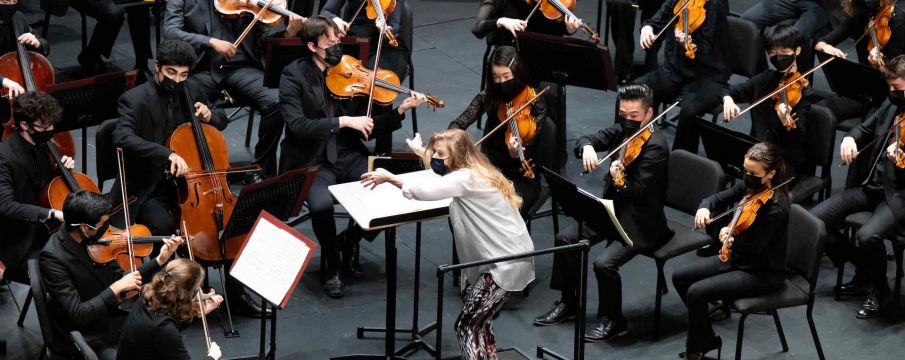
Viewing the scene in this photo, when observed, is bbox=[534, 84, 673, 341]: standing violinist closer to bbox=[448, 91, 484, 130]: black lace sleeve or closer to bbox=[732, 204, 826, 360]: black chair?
bbox=[732, 204, 826, 360]: black chair

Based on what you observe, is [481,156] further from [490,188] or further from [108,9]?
[108,9]

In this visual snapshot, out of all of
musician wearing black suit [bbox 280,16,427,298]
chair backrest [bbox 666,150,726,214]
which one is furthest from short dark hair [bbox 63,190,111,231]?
chair backrest [bbox 666,150,726,214]

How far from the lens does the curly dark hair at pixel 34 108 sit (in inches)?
225

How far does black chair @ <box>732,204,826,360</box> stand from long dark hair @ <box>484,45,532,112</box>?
4.87 ft

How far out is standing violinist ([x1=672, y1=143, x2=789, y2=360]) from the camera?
5.57 metres

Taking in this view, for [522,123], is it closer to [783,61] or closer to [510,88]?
[510,88]

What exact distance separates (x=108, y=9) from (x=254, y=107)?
1.72 meters

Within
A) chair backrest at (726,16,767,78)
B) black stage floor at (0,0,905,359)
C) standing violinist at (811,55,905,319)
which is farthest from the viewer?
chair backrest at (726,16,767,78)

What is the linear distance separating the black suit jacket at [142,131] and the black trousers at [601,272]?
196 cm

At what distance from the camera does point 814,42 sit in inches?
311

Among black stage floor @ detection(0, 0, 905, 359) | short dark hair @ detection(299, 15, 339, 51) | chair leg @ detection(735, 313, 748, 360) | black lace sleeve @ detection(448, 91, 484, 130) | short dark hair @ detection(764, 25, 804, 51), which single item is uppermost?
short dark hair @ detection(299, 15, 339, 51)

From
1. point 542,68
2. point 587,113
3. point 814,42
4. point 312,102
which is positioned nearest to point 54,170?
point 312,102

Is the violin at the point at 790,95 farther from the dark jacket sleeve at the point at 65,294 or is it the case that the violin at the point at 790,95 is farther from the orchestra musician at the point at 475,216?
the dark jacket sleeve at the point at 65,294

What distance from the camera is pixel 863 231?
6234 millimetres
